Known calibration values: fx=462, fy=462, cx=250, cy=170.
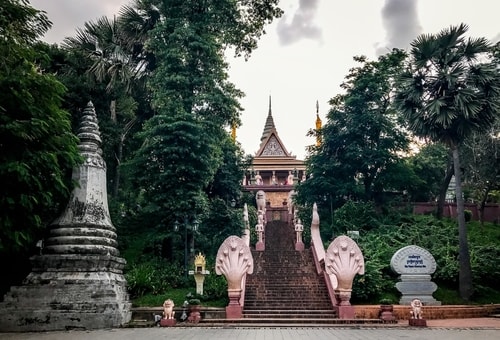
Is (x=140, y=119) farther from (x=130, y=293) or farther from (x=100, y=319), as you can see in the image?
(x=100, y=319)

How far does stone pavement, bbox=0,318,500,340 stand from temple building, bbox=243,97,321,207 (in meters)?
29.2

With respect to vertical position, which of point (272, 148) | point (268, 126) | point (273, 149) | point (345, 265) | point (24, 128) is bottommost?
point (345, 265)

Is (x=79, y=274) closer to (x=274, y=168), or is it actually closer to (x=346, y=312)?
(x=346, y=312)

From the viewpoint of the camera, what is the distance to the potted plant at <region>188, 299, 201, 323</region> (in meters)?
11.4

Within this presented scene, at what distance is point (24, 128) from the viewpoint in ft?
30.7

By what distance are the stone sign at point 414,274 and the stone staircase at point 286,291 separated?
236 centimetres

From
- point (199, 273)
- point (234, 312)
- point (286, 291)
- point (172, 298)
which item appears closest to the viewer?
point (234, 312)

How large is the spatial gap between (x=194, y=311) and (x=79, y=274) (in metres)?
2.90

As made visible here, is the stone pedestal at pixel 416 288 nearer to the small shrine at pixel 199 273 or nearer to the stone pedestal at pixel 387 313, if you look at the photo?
the stone pedestal at pixel 387 313

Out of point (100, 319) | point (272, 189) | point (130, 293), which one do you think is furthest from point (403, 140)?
point (272, 189)

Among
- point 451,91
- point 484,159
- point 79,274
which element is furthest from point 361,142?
point 79,274

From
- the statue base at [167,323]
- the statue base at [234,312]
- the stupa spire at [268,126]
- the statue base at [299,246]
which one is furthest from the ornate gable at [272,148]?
the statue base at [167,323]

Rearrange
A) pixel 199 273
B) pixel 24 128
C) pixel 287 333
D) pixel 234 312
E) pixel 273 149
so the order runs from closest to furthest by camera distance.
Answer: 1. pixel 24 128
2. pixel 287 333
3. pixel 234 312
4. pixel 199 273
5. pixel 273 149

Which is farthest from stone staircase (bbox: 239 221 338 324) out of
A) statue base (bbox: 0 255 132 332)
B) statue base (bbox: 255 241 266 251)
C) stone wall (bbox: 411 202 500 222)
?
stone wall (bbox: 411 202 500 222)
